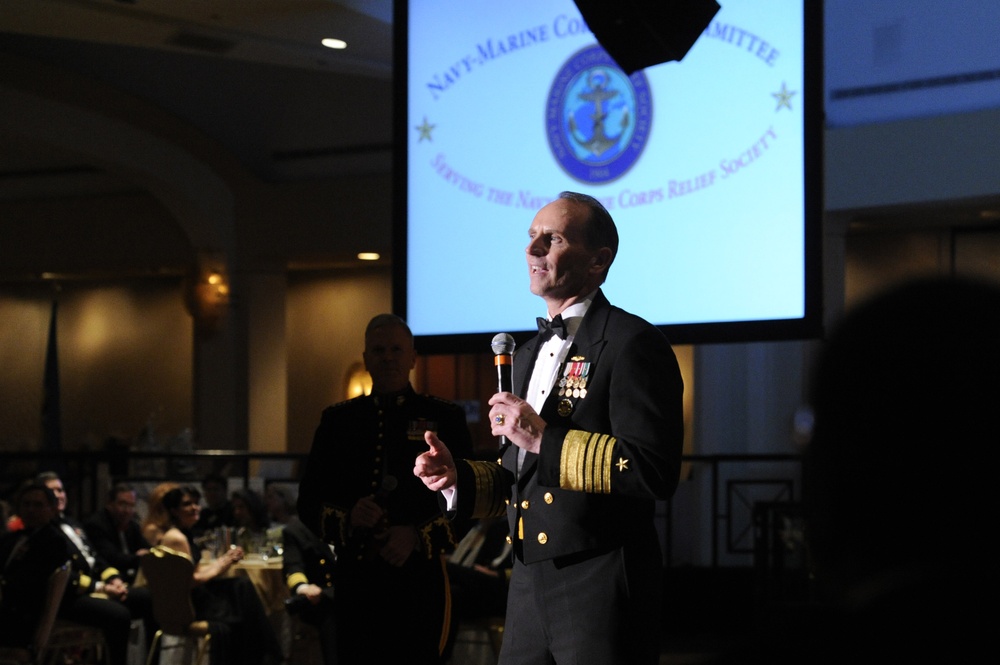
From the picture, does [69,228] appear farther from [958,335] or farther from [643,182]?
[958,335]

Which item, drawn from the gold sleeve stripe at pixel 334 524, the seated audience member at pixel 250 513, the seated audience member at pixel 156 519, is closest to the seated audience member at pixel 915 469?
the gold sleeve stripe at pixel 334 524

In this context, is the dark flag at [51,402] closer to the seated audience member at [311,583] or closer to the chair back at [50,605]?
the chair back at [50,605]

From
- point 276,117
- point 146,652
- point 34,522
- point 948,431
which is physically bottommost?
point 146,652

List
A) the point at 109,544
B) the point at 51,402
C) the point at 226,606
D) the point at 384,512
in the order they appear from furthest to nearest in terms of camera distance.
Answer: the point at 51,402, the point at 109,544, the point at 226,606, the point at 384,512

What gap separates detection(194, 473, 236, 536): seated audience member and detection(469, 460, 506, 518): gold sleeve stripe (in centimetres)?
482

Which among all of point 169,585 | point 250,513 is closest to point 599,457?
point 169,585

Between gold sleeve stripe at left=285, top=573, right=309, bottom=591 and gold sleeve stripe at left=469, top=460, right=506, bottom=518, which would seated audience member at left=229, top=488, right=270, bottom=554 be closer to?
gold sleeve stripe at left=285, top=573, right=309, bottom=591

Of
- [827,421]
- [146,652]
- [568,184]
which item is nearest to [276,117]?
[146,652]

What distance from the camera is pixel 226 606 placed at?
5484 millimetres

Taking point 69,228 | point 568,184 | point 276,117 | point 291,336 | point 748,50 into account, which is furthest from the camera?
point 291,336

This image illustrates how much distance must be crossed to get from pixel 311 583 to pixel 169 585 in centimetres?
71

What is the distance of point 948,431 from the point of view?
23.2 inches

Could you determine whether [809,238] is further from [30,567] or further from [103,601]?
[103,601]

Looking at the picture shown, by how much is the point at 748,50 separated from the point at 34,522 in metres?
3.69
